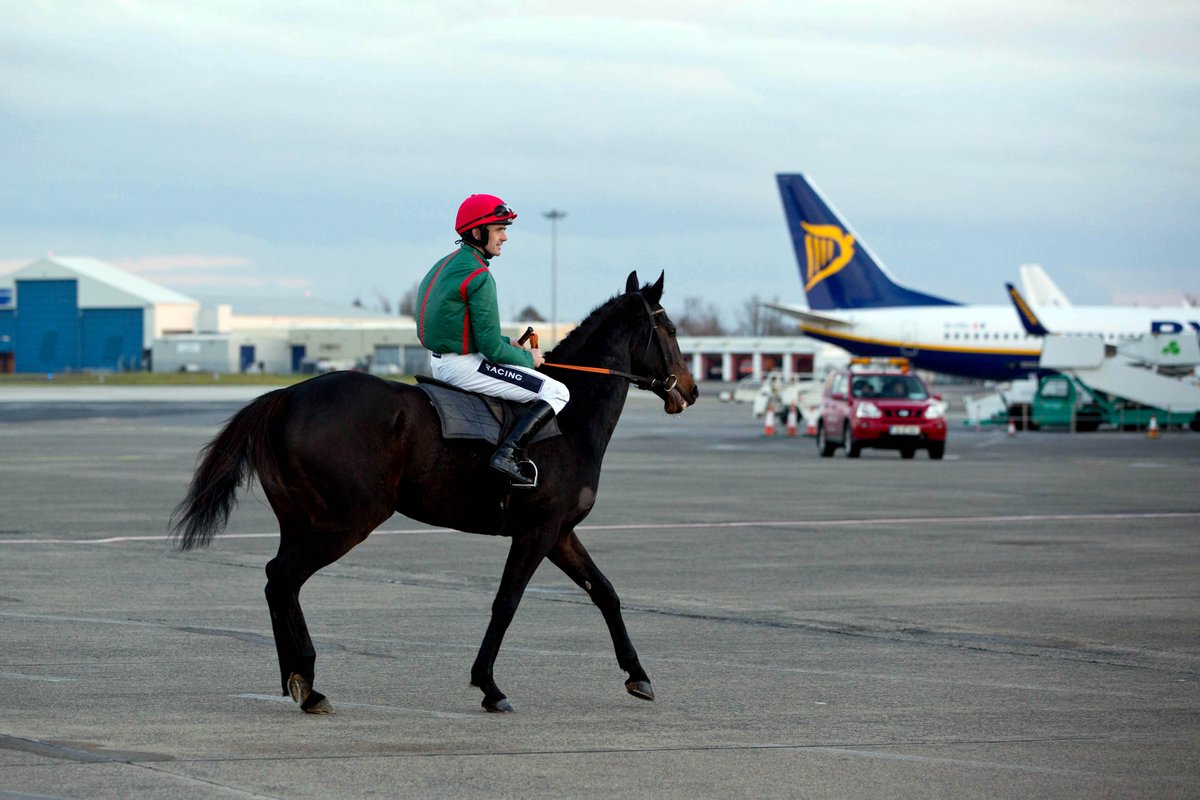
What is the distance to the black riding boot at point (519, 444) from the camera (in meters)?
8.12

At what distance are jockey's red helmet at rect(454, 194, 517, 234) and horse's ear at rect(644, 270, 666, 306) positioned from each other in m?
0.88

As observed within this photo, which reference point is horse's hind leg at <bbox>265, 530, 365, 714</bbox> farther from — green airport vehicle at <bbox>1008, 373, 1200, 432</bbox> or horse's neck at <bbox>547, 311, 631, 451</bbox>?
green airport vehicle at <bbox>1008, 373, 1200, 432</bbox>

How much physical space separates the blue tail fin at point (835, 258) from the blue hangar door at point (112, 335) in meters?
94.7

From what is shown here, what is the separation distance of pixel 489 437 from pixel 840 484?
58.9ft

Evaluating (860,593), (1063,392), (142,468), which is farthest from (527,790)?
(1063,392)

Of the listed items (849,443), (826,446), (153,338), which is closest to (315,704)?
(849,443)

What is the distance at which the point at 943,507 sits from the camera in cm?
2127

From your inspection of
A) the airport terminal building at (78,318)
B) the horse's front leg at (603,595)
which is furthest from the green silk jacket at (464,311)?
the airport terminal building at (78,318)

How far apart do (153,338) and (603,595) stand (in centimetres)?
14020

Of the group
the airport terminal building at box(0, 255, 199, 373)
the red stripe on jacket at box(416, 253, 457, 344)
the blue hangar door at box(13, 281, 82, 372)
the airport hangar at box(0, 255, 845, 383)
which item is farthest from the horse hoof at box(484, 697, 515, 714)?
the blue hangar door at box(13, 281, 82, 372)

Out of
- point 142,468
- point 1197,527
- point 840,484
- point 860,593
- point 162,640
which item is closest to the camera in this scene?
point 162,640

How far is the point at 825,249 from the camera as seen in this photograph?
61344mm

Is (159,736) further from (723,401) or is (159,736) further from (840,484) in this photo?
(723,401)

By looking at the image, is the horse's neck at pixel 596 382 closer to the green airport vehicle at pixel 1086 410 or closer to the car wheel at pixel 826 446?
the car wheel at pixel 826 446
